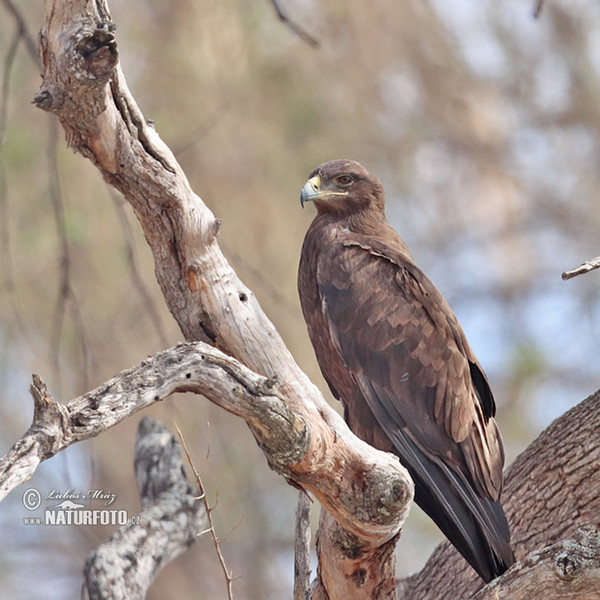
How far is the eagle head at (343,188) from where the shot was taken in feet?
13.7

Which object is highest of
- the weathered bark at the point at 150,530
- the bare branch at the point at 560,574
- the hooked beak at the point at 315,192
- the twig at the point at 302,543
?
the hooked beak at the point at 315,192

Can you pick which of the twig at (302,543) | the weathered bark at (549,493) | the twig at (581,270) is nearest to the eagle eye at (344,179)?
the weathered bark at (549,493)

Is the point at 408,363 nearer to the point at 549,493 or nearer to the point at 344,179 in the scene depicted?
the point at 549,493

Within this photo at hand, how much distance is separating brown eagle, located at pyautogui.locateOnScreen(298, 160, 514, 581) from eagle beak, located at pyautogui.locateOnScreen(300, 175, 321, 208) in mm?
174

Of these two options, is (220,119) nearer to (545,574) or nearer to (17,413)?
(17,413)

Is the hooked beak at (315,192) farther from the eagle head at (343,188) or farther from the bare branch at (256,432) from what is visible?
the bare branch at (256,432)

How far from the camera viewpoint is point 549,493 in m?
3.56

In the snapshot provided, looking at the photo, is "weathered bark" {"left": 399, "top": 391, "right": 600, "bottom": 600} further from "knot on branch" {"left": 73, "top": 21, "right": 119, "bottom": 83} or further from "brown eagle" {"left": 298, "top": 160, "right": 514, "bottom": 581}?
"knot on branch" {"left": 73, "top": 21, "right": 119, "bottom": 83}

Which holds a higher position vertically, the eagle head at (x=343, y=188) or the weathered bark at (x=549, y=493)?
the eagle head at (x=343, y=188)

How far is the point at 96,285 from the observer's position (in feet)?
18.1

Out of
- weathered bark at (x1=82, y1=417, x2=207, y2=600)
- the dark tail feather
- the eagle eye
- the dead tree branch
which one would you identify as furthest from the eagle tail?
the eagle eye

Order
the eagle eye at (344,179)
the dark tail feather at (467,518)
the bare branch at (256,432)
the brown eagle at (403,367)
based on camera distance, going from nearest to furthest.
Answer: the bare branch at (256,432) → the dark tail feather at (467,518) → the brown eagle at (403,367) → the eagle eye at (344,179)

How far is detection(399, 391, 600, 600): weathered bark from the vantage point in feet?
11.4

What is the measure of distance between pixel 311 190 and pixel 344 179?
0.18 metres
